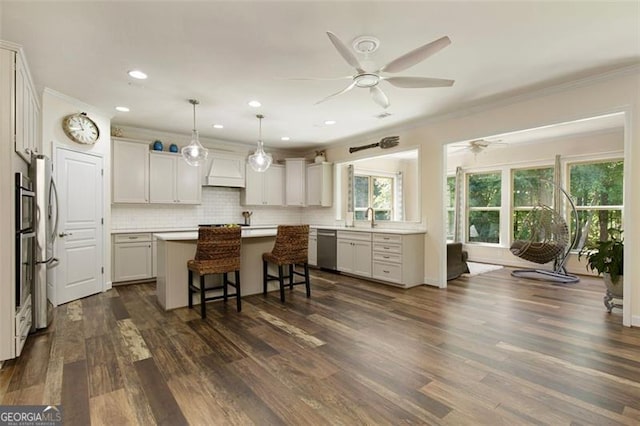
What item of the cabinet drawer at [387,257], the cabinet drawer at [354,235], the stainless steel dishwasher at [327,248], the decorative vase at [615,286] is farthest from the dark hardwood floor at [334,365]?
the stainless steel dishwasher at [327,248]

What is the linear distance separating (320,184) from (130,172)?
355cm

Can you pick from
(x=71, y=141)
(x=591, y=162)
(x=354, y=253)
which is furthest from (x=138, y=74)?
(x=591, y=162)

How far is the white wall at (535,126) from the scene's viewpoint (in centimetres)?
331

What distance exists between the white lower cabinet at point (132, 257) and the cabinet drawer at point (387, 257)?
12.3 feet

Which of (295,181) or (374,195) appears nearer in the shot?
(295,181)

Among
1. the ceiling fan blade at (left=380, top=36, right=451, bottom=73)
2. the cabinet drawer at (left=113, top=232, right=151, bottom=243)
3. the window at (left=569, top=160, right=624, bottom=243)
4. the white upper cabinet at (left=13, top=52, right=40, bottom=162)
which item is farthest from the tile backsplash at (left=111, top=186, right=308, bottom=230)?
the window at (left=569, top=160, right=624, bottom=243)

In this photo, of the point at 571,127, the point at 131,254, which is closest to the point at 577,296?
the point at 571,127

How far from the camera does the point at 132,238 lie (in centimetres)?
521

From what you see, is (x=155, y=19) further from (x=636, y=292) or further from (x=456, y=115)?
(x=636, y=292)

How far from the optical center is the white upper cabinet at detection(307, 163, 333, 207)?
695 cm

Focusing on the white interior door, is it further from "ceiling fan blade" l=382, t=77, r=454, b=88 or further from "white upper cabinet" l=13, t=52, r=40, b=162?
"ceiling fan blade" l=382, t=77, r=454, b=88

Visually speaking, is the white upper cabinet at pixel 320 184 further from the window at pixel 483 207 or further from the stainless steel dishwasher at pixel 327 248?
the window at pixel 483 207

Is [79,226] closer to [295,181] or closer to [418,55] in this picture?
[295,181]

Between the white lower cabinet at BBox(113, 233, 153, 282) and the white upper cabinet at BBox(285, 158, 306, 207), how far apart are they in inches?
119
